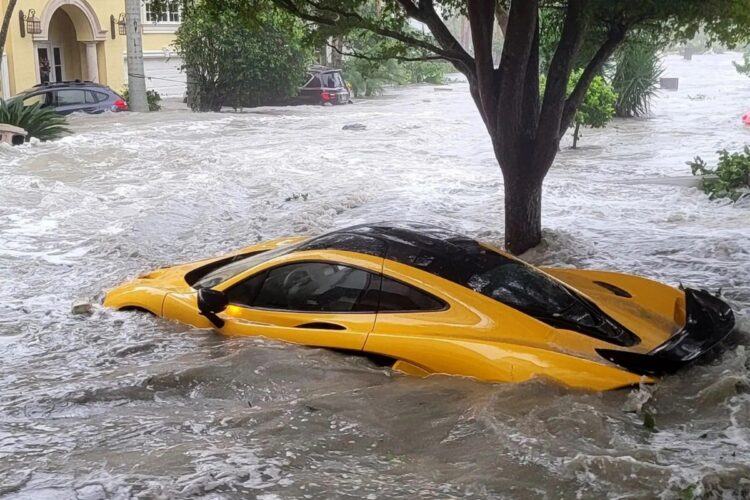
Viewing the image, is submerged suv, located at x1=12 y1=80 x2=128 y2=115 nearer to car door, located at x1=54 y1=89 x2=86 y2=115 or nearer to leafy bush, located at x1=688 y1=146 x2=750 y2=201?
car door, located at x1=54 y1=89 x2=86 y2=115

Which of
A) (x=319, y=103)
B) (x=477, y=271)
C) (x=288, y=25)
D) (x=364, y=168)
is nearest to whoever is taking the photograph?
(x=477, y=271)

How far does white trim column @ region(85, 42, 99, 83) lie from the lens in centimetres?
3017

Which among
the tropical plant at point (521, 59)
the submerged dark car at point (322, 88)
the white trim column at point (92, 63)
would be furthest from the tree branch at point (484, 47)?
the white trim column at point (92, 63)

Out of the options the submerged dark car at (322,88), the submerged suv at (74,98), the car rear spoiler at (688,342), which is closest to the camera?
the car rear spoiler at (688,342)

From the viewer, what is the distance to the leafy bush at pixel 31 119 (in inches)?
707

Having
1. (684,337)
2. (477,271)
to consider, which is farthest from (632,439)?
(477,271)

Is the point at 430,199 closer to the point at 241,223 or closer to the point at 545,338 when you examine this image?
the point at 241,223

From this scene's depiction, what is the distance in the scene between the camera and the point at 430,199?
13.5m

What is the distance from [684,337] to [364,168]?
12.1 metres

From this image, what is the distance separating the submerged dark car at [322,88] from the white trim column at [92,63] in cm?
766

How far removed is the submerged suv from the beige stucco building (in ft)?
16.5

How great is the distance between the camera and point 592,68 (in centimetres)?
891

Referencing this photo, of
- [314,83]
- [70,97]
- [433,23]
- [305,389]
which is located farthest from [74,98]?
[305,389]

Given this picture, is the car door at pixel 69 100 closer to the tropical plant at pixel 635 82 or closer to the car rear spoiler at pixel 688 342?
the tropical plant at pixel 635 82
